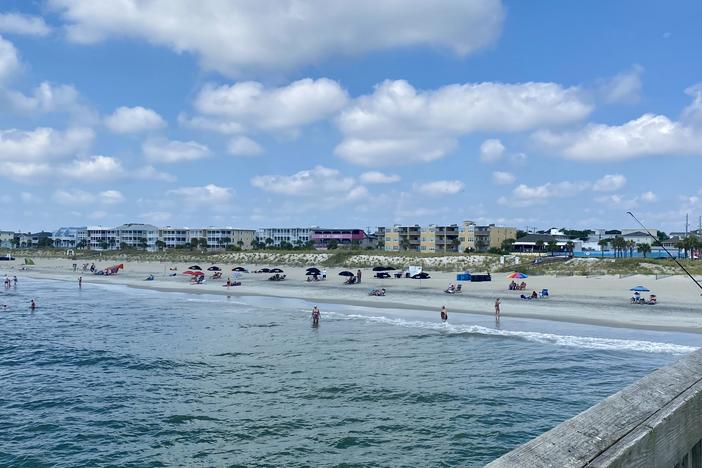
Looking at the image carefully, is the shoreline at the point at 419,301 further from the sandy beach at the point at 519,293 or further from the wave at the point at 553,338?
the wave at the point at 553,338

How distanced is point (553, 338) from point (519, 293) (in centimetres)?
2502

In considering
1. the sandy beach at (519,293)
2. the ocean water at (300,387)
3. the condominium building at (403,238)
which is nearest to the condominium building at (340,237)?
the condominium building at (403,238)

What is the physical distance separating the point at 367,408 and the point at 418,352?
1063cm

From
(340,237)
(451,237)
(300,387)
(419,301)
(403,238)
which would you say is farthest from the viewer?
(340,237)

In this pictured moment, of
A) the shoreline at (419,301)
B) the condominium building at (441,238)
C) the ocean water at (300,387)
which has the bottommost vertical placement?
the ocean water at (300,387)

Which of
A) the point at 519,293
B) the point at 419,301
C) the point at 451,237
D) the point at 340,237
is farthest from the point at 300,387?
the point at 340,237

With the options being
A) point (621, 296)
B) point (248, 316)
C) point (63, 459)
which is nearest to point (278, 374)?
point (63, 459)

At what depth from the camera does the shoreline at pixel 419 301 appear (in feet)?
134

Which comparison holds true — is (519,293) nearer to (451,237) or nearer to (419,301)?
(419,301)

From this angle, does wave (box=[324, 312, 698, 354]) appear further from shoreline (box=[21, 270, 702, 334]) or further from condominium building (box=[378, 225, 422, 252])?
condominium building (box=[378, 225, 422, 252])

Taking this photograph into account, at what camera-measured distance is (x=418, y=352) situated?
102 ft

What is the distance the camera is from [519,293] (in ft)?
197

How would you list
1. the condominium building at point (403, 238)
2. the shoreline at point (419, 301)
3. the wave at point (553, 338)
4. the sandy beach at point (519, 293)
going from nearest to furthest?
the wave at point (553, 338)
the shoreline at point (419, 301)
the sandy beach at point (519, 293)
the condominium building at point (403, 238)

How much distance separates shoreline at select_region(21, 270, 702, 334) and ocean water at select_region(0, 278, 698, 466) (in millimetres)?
3175
